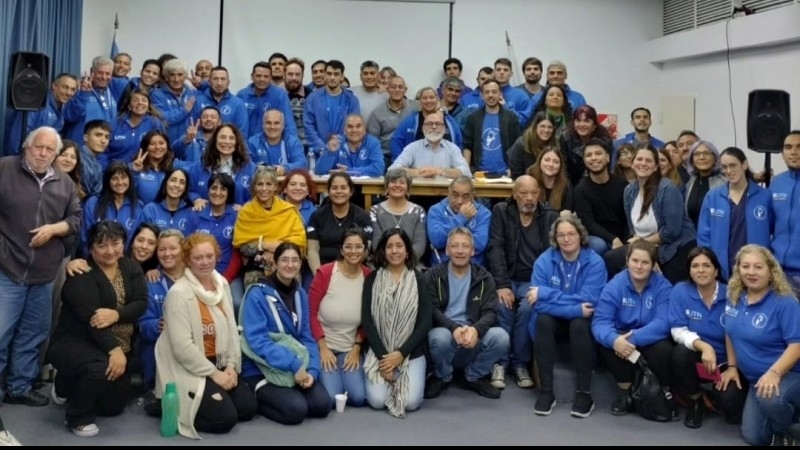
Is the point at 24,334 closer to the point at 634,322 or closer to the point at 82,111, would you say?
the point at 82,111

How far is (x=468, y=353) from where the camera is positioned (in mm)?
4645

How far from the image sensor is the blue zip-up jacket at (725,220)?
15.6 feet

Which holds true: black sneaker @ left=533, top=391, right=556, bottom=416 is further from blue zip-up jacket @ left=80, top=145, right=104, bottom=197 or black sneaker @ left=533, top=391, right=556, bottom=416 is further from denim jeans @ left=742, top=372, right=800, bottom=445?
blue zip-up jacket @ left=80, top=145, right=104, bottom=197

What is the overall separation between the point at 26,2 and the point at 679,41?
619cm

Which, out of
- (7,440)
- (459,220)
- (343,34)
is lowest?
(7,440)

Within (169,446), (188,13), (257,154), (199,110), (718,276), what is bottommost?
(169,446)

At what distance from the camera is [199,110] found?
260 inches

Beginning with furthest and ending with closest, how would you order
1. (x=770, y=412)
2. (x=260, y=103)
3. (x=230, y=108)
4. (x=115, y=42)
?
1. (x=115, y=42)
2. (x=260, y=103)
3. (x=230, y=108)
4. (x=770, y=412)

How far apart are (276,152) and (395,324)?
2099 millimetres

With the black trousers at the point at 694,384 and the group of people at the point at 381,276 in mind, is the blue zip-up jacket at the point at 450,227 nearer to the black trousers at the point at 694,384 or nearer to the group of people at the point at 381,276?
the group of people at the point at 381,276

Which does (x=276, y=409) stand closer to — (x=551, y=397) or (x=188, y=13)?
(x=551, y=397)

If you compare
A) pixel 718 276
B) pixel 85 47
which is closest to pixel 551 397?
pixel 718 276

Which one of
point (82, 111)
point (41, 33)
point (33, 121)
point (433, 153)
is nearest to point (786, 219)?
point (433, 153)

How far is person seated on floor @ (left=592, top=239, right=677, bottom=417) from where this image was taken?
4.34 meters
